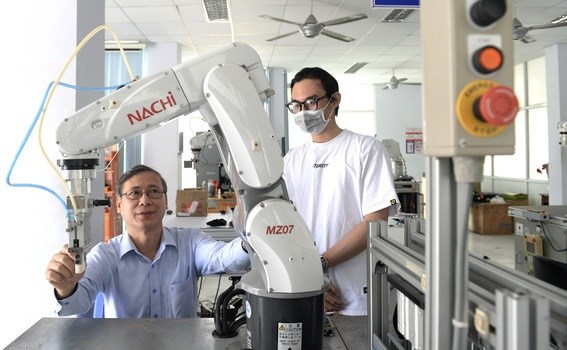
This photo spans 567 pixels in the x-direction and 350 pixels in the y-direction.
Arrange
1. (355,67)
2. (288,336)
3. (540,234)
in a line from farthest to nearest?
(355,67)
(540,234)
(288,336)

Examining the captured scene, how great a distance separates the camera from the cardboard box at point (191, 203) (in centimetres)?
376

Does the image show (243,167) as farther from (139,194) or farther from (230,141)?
(139,194)

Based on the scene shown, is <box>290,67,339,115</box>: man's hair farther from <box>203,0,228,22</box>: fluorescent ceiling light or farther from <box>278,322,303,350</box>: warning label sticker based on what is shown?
<box>203,0,228,22</box>: fluorescent ceiling light

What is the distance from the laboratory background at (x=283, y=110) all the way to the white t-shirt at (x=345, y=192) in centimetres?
22

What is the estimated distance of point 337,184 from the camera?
5.81 feet

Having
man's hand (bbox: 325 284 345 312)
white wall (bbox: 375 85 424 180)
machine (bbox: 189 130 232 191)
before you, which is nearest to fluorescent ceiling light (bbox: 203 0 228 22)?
machine (bbox: 189 130 232 191)

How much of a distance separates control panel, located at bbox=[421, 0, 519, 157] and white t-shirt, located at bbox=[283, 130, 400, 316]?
1.14m

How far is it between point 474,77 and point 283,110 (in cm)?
771

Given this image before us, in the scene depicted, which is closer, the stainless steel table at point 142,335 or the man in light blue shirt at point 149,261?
the stainless steel table at point 142,335

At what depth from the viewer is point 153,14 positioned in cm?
526

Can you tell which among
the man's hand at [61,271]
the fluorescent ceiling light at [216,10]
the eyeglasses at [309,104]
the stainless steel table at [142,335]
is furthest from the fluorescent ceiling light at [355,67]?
the man's hand at [61,271]

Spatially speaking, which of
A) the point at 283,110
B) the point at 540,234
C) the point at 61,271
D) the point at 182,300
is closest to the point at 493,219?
the point at 283,110

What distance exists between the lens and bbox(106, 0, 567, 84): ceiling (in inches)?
199

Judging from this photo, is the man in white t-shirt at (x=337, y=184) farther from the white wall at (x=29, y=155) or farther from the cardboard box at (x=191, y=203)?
the cardboard box at (x=191, y=203)
